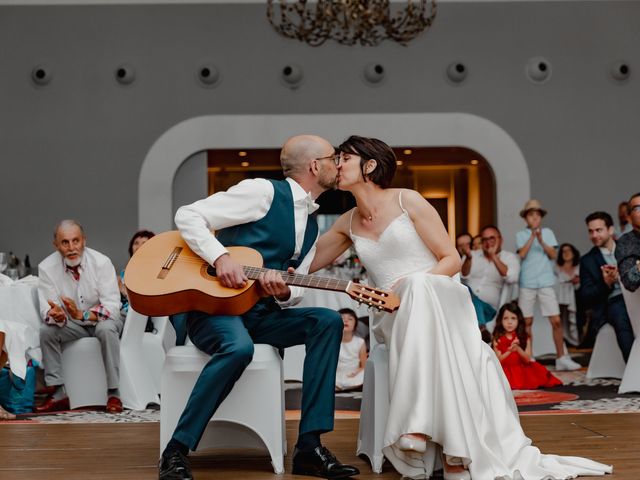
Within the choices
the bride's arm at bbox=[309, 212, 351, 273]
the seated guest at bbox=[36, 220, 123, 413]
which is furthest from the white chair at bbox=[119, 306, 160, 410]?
the bride's arm at bbox=[309, 212, 351, 273]

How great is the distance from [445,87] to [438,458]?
7.09 meters

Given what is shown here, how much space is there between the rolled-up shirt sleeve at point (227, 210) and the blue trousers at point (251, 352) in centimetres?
33

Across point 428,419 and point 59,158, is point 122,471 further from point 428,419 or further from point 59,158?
point 59,158

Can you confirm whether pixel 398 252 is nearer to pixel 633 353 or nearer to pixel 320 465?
pixel 320 465

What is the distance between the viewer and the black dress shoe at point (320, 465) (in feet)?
10.7

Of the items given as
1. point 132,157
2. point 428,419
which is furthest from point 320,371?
point 132,157

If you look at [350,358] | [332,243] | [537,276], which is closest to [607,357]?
[537,276]

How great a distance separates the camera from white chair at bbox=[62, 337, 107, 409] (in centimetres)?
583

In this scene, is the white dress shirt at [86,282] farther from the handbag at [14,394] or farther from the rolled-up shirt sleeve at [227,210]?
the rolled-up shirt sleeve at [227,210]

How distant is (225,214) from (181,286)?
1.17ft

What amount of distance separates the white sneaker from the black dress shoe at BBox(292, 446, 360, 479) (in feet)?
15.7

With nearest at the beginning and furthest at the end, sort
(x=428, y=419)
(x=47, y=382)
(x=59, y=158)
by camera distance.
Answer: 1. (x=428, y=419)
2. (x=47, y=382)
3. (x=59, y=158)

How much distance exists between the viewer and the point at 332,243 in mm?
3873

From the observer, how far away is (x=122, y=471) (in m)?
3.47
